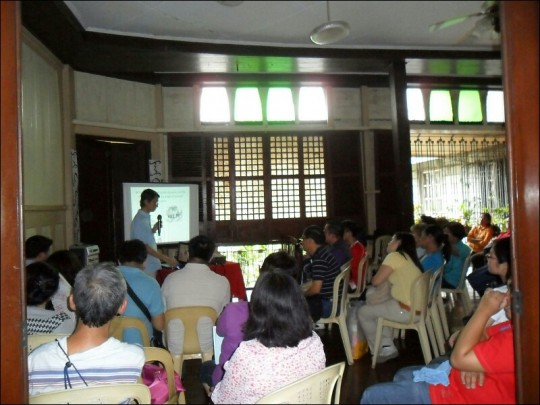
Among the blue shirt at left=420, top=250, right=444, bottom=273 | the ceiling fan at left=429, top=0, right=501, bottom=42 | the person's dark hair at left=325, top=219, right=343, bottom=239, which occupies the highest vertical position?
the ceiling fan at left=429, top=0, right=501, bottom=42

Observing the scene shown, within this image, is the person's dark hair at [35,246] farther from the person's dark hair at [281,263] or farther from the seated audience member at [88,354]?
the seated audience member at [88,354]

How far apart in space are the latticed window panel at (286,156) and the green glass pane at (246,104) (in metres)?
0.53

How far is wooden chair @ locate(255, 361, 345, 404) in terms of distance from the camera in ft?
5.74

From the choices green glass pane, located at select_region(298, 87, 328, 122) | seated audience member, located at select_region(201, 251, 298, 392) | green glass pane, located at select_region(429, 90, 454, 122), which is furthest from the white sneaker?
green glass pane, located at select_region(429, 90, 454, 122)

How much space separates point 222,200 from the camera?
8.34 metres

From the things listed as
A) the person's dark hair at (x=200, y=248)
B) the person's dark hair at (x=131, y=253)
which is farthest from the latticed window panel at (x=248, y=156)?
the person's dark hair at (x=131, y=253)

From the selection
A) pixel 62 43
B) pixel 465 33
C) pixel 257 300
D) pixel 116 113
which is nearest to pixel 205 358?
pixel 257 300

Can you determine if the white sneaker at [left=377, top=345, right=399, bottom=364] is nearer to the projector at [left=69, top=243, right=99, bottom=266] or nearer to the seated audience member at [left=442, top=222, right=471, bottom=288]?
the seated audience member at [left=442, top=222, right=471, bottom=288]

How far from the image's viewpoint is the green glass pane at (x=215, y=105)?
8258 mm

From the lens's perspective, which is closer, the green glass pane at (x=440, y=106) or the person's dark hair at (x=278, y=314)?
the person's dark hair at (x=278, y=314)

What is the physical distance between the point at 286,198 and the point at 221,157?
1266 millimetres

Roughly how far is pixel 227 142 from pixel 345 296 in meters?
4.49

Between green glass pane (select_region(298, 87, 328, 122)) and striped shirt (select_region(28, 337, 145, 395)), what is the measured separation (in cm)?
696

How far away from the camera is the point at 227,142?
8359 mm
